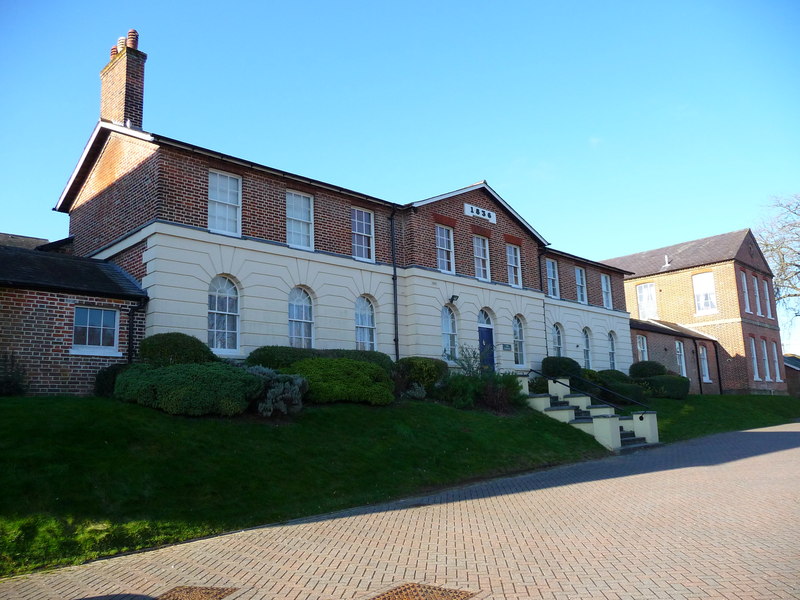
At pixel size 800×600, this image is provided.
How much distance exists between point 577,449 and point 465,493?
6241mm

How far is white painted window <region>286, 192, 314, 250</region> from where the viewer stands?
18.9 m

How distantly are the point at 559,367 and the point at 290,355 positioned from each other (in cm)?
1203

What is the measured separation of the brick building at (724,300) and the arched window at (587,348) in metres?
11.0

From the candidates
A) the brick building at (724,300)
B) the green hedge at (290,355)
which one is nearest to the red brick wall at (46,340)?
the green hedge at (290,355)

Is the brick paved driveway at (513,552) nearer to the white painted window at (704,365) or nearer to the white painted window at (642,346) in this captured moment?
the white painted window at (642,346)

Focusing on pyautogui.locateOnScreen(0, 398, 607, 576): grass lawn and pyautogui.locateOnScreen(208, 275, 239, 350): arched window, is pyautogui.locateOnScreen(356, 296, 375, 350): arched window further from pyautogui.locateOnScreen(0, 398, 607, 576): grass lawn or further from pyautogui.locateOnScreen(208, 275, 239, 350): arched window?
pyautogui.locateOnScreen(0, 398, 607, 576): grass lawn

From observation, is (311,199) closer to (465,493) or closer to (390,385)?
(390,385)

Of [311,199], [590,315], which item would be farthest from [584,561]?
[590,315]

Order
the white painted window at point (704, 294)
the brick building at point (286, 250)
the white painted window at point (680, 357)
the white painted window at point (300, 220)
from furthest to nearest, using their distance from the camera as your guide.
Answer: the white painted window at point (704, 294), the white painted window at point (680, 357), the white painted window at point (300, 220), the brick building at point (286, 250)

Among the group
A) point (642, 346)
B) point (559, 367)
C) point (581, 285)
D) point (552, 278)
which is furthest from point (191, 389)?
point (642, 346)

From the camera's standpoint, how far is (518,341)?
25312mm

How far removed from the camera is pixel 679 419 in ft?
80.6

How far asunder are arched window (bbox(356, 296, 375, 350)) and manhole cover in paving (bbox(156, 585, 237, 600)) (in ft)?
43.2

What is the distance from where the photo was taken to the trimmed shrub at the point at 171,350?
560 inches
